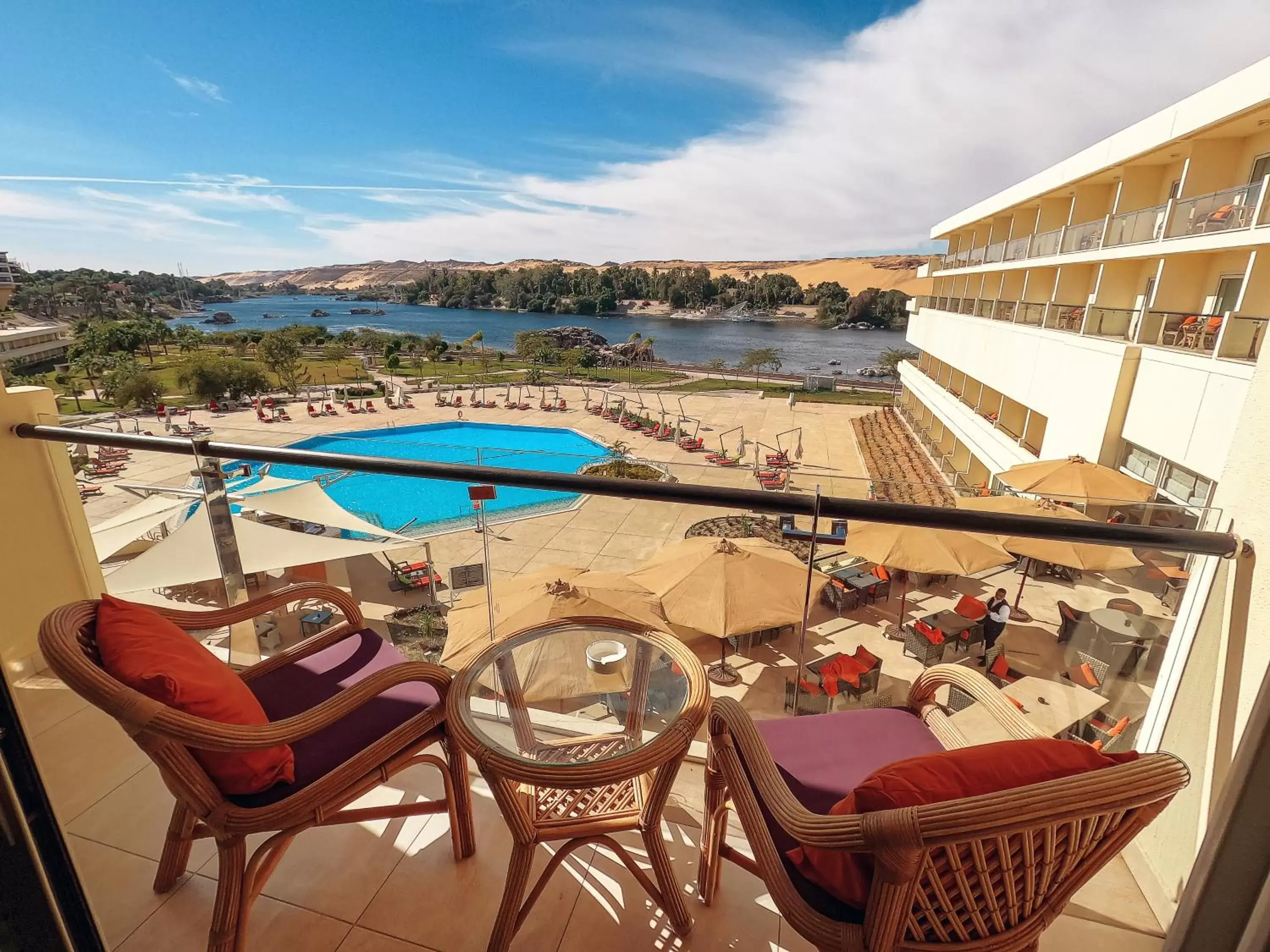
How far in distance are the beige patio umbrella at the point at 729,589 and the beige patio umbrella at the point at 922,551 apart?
59 centimetres

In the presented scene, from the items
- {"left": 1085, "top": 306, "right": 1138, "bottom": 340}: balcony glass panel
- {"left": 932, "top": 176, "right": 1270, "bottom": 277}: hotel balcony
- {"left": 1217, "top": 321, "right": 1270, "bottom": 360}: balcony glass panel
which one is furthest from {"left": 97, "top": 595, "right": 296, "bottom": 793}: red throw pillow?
{"left": 1085, "top": 306, "right": 1138, "bottom": 340}: balcony glass panel

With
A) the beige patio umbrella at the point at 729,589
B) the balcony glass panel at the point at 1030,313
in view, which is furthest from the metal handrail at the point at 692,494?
the balcony glass panel at the point at 1030,313

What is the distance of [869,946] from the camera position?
84cm

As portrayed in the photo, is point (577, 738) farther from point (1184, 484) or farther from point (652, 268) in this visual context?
point (652, 268)

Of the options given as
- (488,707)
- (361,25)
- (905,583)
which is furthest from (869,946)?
(361,25)

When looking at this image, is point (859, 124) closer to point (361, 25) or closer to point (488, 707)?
point (361, 25)

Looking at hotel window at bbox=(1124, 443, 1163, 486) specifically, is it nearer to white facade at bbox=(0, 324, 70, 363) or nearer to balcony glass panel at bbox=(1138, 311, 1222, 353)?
balcony glass panel at bbox=(1138, 311, 1222, 353)

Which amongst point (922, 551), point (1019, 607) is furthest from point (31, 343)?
point (1019, 607)

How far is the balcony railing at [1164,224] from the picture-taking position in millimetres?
8812

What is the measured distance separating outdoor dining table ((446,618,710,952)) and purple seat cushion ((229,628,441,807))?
0.19 meters

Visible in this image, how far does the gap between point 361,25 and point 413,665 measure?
2561cm

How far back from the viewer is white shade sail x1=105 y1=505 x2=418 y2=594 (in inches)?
95.3

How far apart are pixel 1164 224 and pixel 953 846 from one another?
14399 millimetres

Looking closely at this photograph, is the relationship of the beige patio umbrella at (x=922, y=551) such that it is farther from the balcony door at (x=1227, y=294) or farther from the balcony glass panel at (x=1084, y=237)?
the balcony glass panel at (x=1084, y=237)
